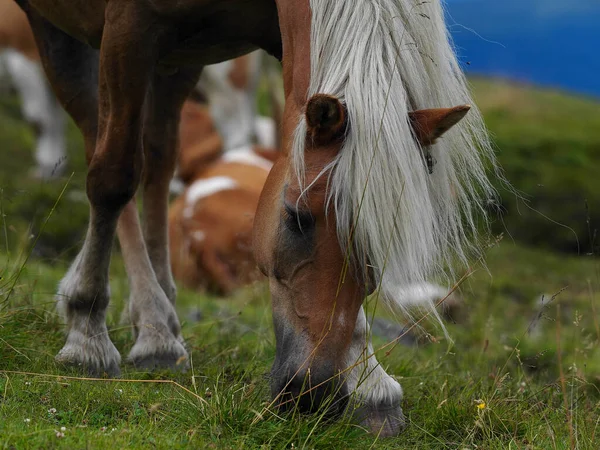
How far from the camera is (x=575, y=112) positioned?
1678 cm

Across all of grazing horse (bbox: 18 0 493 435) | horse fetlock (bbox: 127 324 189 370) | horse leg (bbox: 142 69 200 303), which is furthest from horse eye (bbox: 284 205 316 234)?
horse leg (bbox: 142 69 200 303)

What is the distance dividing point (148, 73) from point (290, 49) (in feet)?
2.40

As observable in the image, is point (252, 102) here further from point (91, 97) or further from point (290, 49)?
point (290, 49)

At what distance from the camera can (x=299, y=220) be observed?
8.70ft

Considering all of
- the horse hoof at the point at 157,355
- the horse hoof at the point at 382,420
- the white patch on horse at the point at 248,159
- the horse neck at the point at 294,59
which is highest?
the horse neck at the point at 294,59

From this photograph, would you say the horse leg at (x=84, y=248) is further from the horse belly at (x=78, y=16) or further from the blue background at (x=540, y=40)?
the blue background at (x=540, y=40)

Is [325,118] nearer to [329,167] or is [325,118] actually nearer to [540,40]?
[329,167]

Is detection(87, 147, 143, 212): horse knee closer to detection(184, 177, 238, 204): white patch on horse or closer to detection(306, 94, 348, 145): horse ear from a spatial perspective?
detection(306, 94, 348, 145): horse ear

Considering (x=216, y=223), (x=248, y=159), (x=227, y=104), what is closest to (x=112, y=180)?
(x=216, y=223)

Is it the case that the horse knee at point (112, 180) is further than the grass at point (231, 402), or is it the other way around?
the horse knee at point (112, 180)

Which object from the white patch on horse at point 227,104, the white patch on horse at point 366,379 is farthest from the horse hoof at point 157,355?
the white patch on horse at point 227,104

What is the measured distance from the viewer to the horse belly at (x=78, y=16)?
3.67m

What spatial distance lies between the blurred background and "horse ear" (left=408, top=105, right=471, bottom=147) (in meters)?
0.43

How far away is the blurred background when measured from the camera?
12.1ft
